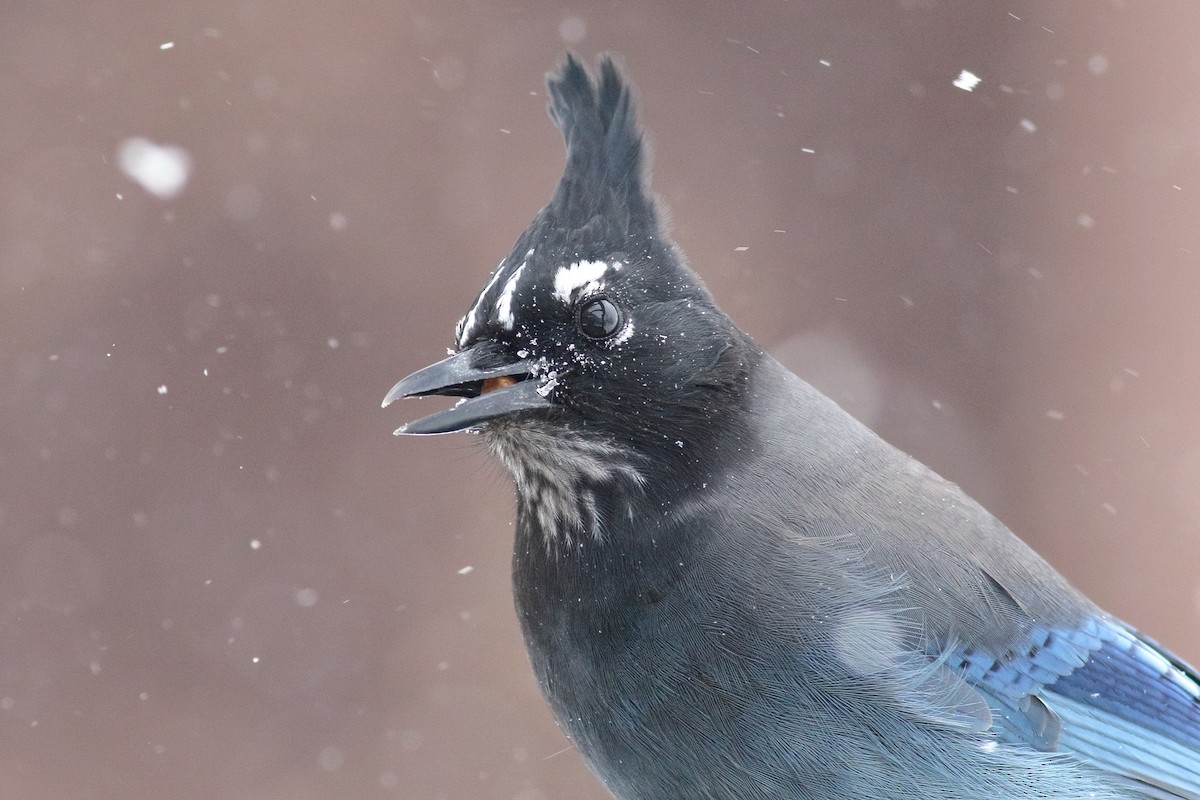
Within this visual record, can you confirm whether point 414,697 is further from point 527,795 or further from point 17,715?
point 17,715

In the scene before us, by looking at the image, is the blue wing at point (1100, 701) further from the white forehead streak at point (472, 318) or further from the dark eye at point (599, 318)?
the white forehead streak at point (472, 318)

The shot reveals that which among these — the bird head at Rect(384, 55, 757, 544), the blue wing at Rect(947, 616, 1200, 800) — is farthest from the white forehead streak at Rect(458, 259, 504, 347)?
the blue wing at Rect(947, 616, 1200, 800)

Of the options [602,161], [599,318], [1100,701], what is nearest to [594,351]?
[599,318]

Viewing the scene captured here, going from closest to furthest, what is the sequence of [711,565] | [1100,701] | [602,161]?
[711,565]
[602,161]
[1100,701]

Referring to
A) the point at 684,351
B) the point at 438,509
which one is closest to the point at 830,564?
the point at 684,351

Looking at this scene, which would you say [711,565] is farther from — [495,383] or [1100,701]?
[1100,701]
